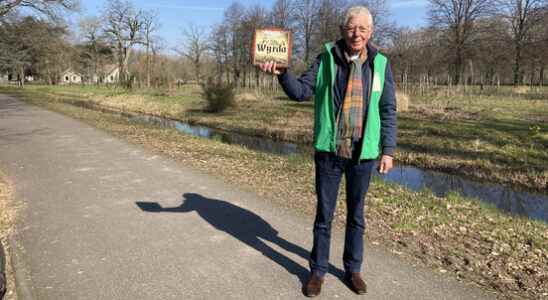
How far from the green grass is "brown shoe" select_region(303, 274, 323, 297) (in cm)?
758

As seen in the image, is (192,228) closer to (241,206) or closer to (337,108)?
(241,206)

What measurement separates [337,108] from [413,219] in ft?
9.00

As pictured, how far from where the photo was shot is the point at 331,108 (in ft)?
10.3

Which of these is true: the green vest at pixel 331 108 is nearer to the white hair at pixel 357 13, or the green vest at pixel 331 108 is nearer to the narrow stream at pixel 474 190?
the white hair at pixel 357 13

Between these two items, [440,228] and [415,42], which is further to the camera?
[415,42]

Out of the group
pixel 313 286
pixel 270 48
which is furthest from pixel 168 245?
pixel 270 48

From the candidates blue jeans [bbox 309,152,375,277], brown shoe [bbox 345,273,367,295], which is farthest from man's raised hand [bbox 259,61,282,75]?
brown shoe [bbox 345,273,367,295]

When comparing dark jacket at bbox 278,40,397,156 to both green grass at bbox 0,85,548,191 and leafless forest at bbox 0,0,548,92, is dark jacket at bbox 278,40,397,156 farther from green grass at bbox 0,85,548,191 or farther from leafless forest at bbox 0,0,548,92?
leafless forest at bbox 0,0,548,92

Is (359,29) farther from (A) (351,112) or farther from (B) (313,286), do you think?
(B) (313,286)

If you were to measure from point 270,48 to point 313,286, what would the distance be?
1.90 m

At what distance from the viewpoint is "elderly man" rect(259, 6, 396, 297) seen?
306cm

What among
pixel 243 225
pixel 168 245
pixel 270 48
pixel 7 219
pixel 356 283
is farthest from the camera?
pixel 7 219

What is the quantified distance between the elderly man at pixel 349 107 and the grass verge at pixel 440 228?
131cm

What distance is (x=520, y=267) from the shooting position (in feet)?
13.0
